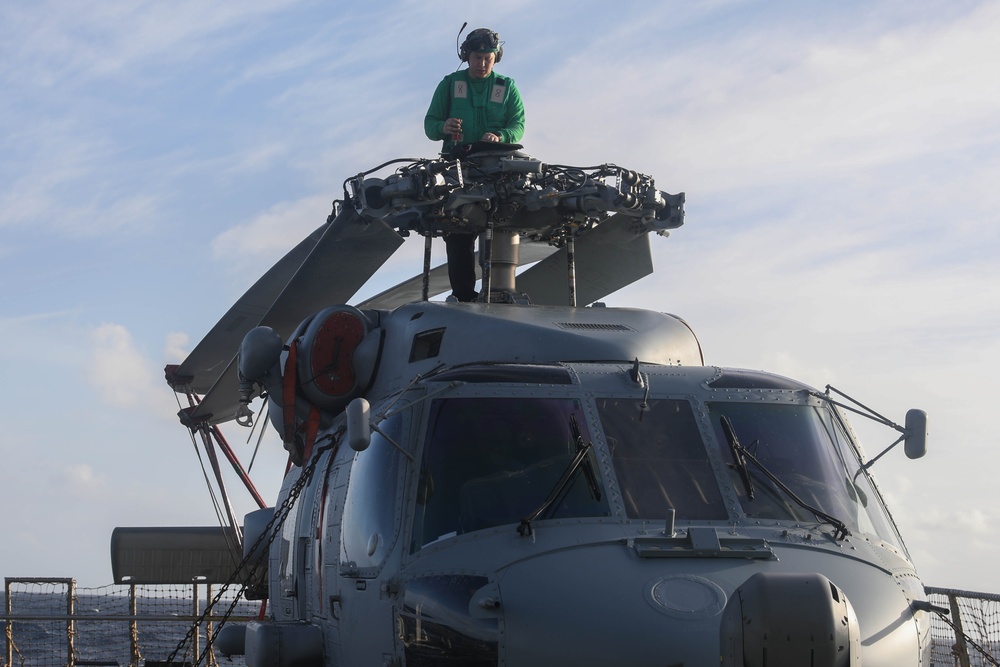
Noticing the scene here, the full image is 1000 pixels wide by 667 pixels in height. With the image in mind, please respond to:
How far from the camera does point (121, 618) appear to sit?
12.5m

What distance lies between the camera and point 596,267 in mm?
10492

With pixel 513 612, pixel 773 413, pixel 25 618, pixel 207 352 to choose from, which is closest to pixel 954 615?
pixel 773 413

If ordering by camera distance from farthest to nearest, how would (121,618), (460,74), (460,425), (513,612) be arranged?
(121,618) → (460,74) → (460,425) → (513,612)

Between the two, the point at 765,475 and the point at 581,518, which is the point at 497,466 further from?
the point at 765,475

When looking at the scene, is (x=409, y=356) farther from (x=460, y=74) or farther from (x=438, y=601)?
(x=460, y=74)

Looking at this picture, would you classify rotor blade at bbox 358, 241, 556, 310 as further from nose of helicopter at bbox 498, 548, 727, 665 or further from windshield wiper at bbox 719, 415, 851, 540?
nose of helicopter at bbox 498, 548, 727, 665

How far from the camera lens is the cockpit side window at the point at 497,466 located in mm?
6340

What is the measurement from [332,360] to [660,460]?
9.15 ft

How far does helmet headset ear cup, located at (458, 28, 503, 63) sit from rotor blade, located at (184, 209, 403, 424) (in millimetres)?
1813

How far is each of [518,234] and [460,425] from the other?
11.1 feet

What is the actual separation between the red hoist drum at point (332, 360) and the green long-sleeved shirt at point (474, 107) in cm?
223

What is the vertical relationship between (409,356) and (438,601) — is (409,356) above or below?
above

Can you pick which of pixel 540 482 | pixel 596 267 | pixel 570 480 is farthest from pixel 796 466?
pixel 596 267

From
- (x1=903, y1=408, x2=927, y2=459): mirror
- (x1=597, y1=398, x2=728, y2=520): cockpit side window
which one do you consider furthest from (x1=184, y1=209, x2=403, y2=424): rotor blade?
(x1=903, y1=408, x2=927, y2=459): mirror
